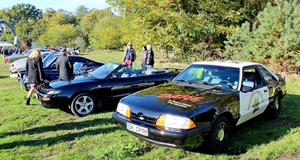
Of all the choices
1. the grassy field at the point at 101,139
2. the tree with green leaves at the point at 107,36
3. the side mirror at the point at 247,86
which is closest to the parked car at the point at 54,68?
the grassy field at the point at 101,139

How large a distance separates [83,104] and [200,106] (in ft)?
11.4

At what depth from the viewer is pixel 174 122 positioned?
3.98 metres

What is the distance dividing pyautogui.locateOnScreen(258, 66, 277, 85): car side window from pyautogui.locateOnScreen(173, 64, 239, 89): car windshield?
101 centimetres

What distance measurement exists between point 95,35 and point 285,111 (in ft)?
182

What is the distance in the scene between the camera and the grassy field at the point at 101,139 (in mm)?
4375

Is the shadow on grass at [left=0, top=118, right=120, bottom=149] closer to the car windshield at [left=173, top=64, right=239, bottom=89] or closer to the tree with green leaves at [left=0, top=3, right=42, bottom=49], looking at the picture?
the car windshield at [left=173, top=64, right=239, bottom=89]

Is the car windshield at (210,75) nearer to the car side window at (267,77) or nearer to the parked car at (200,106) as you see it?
the parked car at (200,106)

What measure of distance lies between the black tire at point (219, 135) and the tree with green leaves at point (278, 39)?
797 cm

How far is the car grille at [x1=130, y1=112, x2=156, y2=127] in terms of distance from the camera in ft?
13.6

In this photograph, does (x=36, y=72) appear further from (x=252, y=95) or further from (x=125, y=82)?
(x=252, y=95)

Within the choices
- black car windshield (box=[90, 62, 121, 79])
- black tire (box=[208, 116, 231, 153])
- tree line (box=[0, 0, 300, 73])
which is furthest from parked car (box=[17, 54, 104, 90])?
tree line (box=[0, 0, 300, 73])

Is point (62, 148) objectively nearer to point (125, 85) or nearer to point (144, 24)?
point (125, 85)

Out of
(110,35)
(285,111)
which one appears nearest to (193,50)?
(285,111)

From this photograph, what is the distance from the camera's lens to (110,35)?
5391 centimetres
